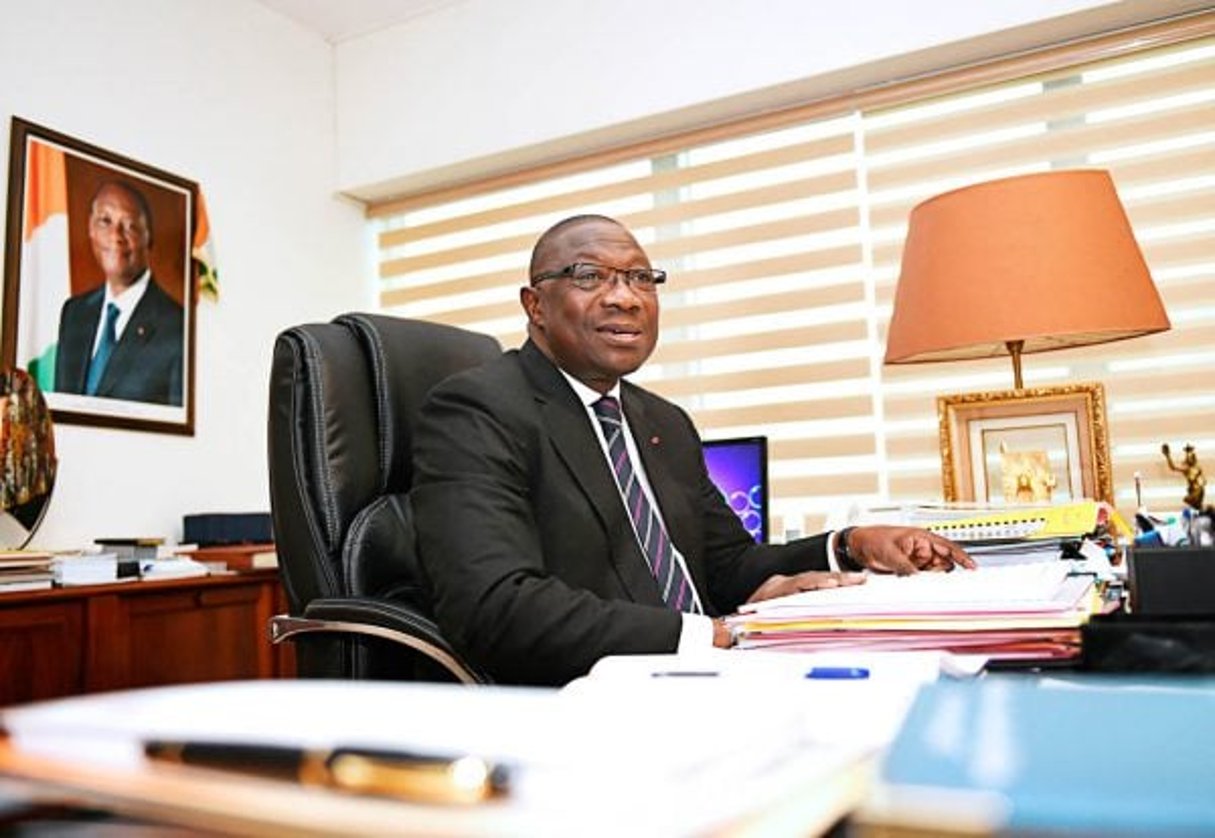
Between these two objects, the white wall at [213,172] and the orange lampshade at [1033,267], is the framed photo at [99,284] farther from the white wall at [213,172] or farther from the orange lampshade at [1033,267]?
the orange lampshade at [1033,267]

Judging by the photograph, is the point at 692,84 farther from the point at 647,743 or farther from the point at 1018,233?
the point at 647,743

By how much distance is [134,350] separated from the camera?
2850 mm

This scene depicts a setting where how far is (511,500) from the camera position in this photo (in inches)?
53.7

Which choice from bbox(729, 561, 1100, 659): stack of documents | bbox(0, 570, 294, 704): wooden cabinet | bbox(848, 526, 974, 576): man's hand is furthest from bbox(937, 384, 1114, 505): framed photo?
bbox(0, 570, 294, 704): wooden cabinet

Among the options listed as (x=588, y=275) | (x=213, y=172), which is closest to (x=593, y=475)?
(x=588, y=275)

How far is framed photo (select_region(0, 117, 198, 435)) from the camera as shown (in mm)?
2607

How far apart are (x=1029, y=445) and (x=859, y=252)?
1085 mm

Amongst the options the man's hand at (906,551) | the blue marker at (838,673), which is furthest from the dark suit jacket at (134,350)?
the blue marker at (838,673)

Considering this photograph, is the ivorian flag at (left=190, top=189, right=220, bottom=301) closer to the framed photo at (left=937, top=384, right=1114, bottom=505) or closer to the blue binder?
the framed photo at (left=937, top=384, right=1114, bottom=505)

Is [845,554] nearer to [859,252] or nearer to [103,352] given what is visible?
[859,252]

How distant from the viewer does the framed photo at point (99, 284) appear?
261cm

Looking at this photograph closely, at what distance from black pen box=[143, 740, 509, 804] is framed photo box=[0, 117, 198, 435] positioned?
2678mm

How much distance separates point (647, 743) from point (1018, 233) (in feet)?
5.55

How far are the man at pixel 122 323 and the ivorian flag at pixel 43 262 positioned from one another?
0.04 m
